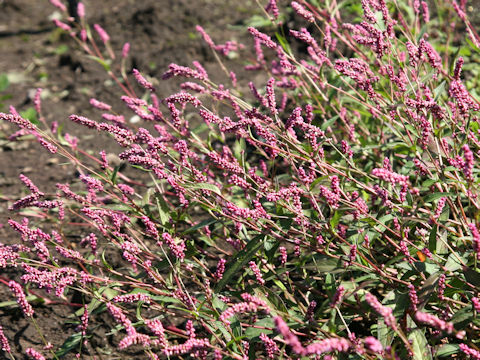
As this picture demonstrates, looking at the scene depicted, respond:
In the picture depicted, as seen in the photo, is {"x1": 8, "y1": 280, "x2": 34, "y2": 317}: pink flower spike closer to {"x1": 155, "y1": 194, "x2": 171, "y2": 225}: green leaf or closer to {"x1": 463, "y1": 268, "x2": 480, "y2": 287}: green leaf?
{"x1": 155, "y1": 194, "x2": 171, "y2": 225}: green leaf

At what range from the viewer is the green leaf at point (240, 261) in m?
2.37

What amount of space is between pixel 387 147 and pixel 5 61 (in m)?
5.26

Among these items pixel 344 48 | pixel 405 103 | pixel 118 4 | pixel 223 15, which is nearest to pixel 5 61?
pixel 118 4

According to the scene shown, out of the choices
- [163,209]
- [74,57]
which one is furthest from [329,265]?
[74,57]

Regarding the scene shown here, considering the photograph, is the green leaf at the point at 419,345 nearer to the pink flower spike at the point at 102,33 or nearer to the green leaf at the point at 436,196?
the green leaf at the point at 436,196

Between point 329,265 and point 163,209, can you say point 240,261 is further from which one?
point 163,209

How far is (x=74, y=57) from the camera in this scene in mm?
6230

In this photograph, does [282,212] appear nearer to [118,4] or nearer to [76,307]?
[76,307]

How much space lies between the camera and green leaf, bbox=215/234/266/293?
2371 millimetres

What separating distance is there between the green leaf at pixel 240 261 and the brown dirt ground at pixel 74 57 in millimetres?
1722

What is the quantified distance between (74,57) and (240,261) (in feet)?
15.3

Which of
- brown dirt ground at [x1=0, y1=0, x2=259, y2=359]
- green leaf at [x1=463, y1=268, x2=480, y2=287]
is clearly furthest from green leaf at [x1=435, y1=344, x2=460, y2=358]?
brown dirt ground at [x1=0, y1=0, x2=259, y2=359]

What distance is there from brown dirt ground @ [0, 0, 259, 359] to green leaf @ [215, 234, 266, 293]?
1.72 m

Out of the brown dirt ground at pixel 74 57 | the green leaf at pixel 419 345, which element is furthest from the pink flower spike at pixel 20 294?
the green leaf at pixel 419 345
